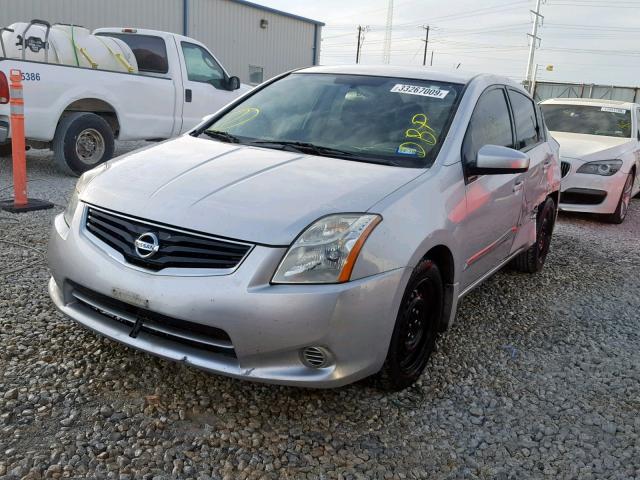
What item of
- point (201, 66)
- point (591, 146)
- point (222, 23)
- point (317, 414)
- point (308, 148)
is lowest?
point (317, 414)

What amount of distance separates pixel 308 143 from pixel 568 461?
2038 millimetres

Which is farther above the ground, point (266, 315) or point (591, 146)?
point (591, 146)

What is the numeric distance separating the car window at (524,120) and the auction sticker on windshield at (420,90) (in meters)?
0.96

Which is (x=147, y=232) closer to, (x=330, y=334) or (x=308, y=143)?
(x=330, y=334)

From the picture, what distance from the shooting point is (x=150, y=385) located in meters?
2.80

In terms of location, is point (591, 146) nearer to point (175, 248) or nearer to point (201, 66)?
point (201, 66)

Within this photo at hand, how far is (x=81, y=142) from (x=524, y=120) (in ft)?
18.2

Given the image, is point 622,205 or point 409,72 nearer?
point 409,72

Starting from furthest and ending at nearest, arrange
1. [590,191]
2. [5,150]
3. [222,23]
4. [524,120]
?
1. [222,23]
2. [5,150]
3. [590,191]
4. [524,120]

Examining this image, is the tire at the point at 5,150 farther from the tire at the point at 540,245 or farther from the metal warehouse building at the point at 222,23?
the tire at the point at 540,245

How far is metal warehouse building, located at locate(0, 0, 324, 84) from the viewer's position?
15000mm

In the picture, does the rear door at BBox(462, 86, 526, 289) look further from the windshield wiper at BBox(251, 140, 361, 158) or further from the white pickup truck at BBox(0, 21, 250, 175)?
the white pickup truck at BBox(0, 21, 250, 175)

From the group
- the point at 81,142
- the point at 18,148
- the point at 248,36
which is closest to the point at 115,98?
the point at 81,142

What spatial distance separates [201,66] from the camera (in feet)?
29.9
